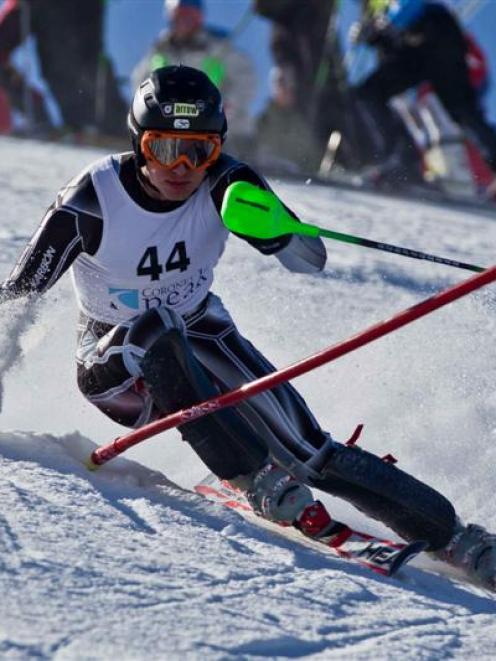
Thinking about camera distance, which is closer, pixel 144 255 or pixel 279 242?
pixel 279 242

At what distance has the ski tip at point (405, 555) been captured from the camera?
11.1ft

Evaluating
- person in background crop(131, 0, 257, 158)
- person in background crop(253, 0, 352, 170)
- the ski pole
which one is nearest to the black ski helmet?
the ski pole

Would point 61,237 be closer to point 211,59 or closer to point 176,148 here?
point 176,148

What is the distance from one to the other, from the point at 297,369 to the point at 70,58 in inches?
348

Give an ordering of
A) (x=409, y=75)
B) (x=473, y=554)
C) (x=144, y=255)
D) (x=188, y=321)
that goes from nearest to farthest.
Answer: (x=473, y=554)
(x=144, y=255)
(x=188, y=321)
(x=409, y=75)

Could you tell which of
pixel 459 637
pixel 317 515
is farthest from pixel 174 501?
pixel 459 637

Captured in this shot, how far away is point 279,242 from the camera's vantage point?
12.5 ft

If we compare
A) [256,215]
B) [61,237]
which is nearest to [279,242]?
[256,215]

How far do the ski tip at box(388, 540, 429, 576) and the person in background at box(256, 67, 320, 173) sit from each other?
27.2 feet

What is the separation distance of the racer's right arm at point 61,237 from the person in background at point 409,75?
6959 millimetres

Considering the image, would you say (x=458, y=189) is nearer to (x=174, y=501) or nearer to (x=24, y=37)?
(x=24, y=37)

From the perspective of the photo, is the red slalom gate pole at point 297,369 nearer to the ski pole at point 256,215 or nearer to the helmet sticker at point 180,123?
the ski pole at point 256,215

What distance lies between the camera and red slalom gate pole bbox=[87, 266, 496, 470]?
3.25 m

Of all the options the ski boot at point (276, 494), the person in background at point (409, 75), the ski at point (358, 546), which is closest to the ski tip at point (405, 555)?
the ski at point (358, 546)
